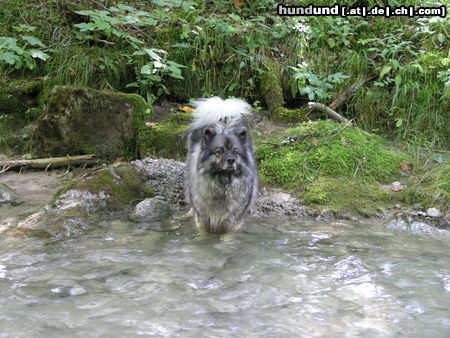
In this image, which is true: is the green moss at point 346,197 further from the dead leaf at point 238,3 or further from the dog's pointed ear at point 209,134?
the dead leaf at point 238,3

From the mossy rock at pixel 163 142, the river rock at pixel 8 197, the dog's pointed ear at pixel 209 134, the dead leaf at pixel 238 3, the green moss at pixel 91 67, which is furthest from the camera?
the dead leaf at pixel 238 3

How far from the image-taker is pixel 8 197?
17.3 feet

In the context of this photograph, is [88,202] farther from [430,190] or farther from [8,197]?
[430,190]

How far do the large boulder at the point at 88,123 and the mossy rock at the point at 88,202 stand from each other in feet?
3.27

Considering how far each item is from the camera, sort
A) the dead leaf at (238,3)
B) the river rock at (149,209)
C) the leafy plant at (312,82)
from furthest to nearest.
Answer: the dead leaf at (238,3) → the leafy plant at (312,82) → the river rock at (149,209)

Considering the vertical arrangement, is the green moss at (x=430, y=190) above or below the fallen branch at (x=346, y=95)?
below

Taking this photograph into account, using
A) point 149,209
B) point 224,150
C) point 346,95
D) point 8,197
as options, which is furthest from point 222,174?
point 346,95

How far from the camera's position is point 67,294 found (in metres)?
3.16

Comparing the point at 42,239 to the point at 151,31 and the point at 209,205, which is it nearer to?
the point at 209,205

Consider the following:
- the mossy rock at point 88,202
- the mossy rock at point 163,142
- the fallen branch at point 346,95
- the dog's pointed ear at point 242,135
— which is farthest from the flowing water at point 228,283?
the fallen branch at point 346,95

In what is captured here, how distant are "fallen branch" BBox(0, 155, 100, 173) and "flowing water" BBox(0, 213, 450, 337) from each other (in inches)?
75.0

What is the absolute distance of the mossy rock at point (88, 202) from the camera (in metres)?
4.42

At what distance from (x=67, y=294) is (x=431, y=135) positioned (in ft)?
17.6

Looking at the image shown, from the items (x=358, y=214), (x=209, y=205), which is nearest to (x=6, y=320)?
(x=209, y=205)
